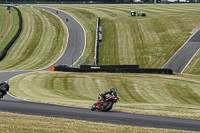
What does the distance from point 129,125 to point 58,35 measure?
7006cm

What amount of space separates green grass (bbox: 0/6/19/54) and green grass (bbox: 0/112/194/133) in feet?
197

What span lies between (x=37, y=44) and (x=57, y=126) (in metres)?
65.2

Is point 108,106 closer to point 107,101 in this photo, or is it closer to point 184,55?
point 107,101

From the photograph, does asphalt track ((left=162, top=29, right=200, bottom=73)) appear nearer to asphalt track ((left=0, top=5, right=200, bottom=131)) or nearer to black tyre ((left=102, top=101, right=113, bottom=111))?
black tyre ((left=102, top=101, right=113, bottom=111))

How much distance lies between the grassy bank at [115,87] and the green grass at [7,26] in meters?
34.6

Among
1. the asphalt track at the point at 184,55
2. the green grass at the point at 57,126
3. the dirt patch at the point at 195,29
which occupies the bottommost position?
the asphalt track at the point at 184,55

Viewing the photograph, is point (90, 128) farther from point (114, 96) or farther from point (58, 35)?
point (58, 35)

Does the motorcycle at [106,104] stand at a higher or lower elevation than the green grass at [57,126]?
lower

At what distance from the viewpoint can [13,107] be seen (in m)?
18.6

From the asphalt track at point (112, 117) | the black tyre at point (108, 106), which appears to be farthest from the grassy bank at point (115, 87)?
the asphalt track at point (112, 117)

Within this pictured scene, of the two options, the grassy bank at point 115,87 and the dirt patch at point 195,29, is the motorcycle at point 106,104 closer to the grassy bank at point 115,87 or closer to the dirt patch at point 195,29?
the grassy bank at point 115,87

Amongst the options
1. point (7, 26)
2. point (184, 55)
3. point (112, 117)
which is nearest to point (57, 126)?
point (112, 117)

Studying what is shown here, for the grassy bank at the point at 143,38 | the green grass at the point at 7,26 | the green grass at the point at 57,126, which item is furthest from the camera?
the green grass at the point at 7,26

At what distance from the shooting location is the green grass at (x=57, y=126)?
12180 millimetres
